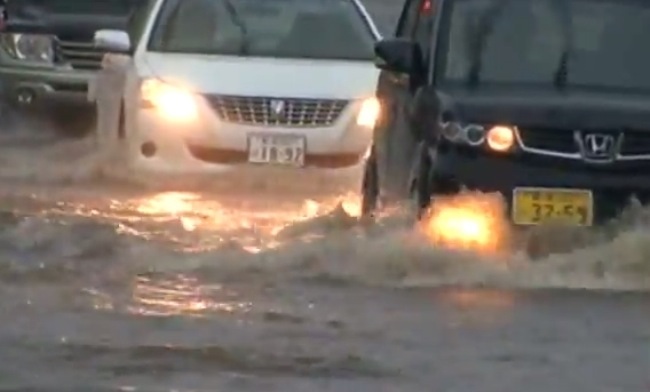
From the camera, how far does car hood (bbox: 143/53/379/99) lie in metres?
15.2

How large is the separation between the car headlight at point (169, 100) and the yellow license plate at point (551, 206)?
4.26 m

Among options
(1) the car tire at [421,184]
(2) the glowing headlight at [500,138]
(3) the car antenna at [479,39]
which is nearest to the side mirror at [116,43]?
(3) the car antenna at [479,39]

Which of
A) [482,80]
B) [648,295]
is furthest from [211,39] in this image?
[648,295]

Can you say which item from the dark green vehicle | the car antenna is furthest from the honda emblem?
the dark green vehicle

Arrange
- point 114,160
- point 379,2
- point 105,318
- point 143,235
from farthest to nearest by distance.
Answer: point 379,2 < point 114,160 < point 143,235 < point 105,318

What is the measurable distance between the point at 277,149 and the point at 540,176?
414cm

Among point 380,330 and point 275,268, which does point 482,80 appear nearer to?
point 275,268

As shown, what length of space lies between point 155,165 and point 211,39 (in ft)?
3.24

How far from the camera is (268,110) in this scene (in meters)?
15.2

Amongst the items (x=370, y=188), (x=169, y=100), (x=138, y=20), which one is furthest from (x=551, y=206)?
(x=138, y=20)

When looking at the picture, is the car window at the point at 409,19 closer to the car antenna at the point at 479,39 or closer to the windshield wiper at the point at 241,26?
the car antenna at the point at 479,39

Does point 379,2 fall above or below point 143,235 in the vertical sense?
below

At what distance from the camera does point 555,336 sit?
983 cm

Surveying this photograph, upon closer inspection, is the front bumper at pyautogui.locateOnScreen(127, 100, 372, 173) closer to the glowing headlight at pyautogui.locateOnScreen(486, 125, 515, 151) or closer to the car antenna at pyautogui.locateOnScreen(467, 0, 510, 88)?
the car antenna at pyautogui.locateOnScreen(467, 0, 510, 88)
